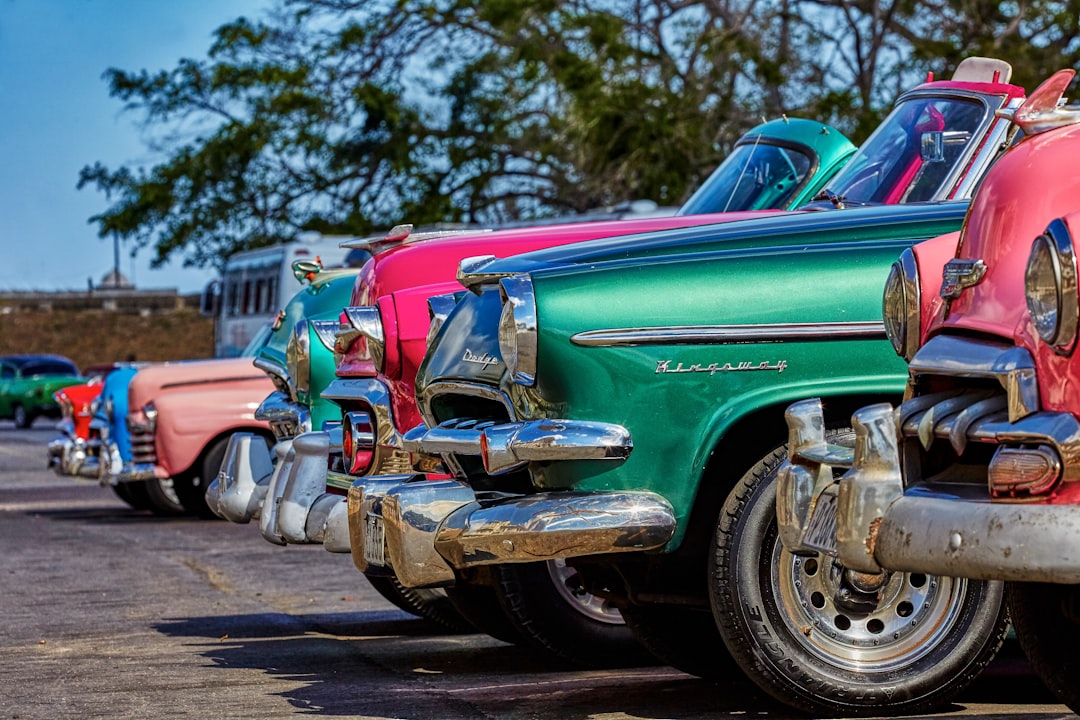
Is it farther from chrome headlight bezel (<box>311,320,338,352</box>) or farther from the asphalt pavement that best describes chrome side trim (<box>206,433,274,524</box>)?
chrome headlight bezel (<box>311,320,338,352</box>)

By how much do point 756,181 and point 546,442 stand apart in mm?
2980

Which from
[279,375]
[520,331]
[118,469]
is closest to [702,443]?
[520,331]

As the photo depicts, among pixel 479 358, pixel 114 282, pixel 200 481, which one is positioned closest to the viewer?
pixel 479 358

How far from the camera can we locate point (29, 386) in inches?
1533

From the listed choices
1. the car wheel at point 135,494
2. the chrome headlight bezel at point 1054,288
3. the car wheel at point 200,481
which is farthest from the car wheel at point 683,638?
the car wheel at point 135,494

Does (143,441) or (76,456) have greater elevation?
(143,441)

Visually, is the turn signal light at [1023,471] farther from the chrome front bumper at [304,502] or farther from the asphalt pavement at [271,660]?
the chrome front bumper at [304,502]

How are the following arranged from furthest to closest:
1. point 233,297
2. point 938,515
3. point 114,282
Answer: point 114,282, point 233,297, point 938,515

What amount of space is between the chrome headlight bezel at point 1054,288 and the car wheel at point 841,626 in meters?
1.46

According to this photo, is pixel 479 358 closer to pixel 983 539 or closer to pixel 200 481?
pixel 983 539

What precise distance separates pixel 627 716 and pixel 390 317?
1756 mm

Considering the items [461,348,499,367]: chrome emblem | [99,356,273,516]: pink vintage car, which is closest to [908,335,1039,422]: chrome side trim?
[461,348,499,367]: chrome emblem

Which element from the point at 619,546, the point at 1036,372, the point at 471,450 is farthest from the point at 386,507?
the point at 1036,372

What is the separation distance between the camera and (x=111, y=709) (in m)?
5.48
